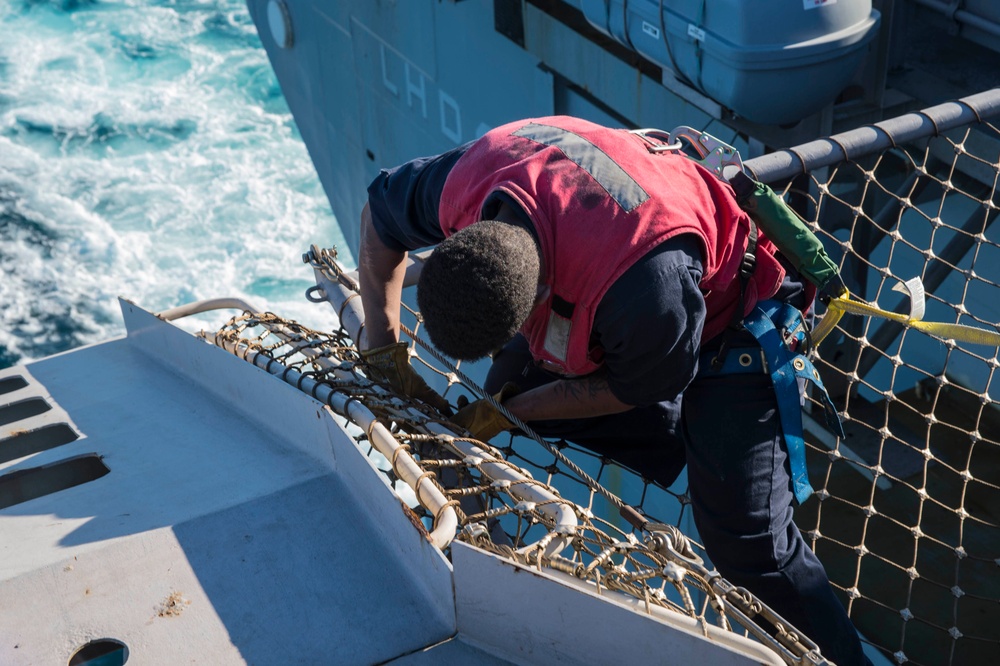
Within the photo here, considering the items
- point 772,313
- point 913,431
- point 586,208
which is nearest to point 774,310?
point 772,313

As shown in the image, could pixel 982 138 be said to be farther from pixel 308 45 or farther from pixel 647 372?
pixel 308 45

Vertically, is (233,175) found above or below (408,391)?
below

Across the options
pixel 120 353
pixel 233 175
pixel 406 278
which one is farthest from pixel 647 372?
pixel 233 175

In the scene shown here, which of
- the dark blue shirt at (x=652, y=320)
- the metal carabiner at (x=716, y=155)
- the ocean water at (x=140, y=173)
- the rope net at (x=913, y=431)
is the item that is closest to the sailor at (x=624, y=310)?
the dark blue shirt at (x=652, y=320)

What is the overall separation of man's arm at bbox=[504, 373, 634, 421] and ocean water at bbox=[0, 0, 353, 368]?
300 inches

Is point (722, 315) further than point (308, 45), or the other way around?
point (308, 45)

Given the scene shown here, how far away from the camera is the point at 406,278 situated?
3.11 metres

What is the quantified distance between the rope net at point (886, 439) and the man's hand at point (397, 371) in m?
0.07

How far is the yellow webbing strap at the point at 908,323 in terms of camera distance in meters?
2.68

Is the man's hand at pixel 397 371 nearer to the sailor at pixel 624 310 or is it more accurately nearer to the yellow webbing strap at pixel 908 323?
the sailor at pixel 624 310

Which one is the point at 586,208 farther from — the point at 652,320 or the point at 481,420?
the point at 481,420

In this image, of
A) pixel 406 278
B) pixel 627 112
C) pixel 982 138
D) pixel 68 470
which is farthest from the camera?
pixel 627 112

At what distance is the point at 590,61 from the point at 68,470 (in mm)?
3692

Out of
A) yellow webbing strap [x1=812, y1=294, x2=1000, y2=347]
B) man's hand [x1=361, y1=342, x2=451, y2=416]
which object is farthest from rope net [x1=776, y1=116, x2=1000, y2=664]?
man's hand [x1=361, y1=342, x2=451, y2=416]
